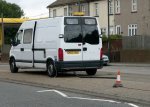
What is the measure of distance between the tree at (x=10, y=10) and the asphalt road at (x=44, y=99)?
315 feet

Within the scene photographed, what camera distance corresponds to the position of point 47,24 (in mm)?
22391

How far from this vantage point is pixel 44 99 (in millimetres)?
14625

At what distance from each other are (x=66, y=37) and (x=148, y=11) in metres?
32.2

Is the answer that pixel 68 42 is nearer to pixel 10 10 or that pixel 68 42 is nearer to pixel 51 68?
pixel 51 68

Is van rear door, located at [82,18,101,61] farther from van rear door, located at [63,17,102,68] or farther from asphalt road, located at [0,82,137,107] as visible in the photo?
asphalt road, located at [0,82,137,107]

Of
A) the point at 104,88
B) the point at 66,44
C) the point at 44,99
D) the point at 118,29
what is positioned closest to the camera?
the point at 44,99

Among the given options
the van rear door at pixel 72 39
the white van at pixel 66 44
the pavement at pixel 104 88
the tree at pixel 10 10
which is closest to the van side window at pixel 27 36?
the white van at pixel 66 44

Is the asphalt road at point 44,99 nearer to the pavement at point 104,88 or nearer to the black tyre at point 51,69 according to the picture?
the pavement at point 104,88

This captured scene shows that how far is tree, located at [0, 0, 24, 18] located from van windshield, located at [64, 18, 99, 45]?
91.1 metres

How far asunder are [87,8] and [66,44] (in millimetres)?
42538

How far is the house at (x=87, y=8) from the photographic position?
196ft

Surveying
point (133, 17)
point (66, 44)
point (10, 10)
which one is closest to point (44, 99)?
point (66, 44)

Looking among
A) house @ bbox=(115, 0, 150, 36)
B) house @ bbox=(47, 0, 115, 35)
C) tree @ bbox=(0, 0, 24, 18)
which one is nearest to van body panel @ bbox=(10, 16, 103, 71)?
house @ bbox=(115, 0, 150, 36)

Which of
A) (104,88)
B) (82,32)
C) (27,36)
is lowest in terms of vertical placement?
(104,88)
